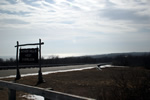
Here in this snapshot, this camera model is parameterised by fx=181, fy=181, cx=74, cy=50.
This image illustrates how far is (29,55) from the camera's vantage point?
16.5 metres

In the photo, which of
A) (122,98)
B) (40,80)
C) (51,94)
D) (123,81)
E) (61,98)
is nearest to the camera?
(61,98)

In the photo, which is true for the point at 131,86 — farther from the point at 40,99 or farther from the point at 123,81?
the point at 40,99

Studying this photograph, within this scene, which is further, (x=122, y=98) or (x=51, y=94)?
(x=122, y=98)

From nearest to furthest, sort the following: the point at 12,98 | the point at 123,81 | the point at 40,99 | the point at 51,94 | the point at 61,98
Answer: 1. the point at 61,98
2. the point at 51,94
3. the point at 12,98
4. the point at 123,81
5. the point at 40,99

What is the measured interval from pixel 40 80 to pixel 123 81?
9413mm

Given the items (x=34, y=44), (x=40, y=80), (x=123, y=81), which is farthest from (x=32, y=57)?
(x=123, y=81)

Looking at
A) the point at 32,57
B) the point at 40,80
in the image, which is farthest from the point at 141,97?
the point at 32,57

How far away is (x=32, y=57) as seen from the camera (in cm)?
1631

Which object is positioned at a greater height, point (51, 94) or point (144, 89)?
point (51, 94)

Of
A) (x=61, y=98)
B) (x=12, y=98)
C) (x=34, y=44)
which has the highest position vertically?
(x=34, y=44)

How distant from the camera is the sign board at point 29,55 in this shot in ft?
53.2

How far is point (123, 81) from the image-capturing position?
7.54m

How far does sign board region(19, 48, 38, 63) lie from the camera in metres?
16.2

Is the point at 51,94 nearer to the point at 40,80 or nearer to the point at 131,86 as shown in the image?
the point at 131,86
